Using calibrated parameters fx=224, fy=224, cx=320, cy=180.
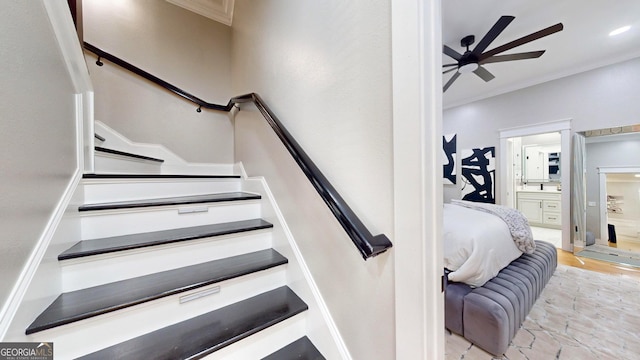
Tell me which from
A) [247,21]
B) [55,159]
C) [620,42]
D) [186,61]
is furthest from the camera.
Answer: [620,42]

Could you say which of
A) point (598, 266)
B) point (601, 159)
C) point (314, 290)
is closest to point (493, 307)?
point (314, 290)

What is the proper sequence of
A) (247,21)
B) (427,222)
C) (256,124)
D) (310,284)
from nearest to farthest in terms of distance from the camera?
(427,222) → (310,284) → (256,124) → (247,21)

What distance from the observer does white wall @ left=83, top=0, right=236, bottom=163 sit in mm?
2074

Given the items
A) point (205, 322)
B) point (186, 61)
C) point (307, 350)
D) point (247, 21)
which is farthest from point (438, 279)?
point (186, 61)

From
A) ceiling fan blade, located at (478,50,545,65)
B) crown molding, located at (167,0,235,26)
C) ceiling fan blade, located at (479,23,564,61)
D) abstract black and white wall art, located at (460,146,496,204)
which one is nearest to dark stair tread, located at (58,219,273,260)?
crown molding, located at (167,0,235,26)

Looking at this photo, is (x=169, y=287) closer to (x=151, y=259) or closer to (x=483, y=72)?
(x=151, y=259)

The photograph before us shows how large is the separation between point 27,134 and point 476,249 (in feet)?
8.33

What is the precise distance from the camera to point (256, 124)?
1863 mm

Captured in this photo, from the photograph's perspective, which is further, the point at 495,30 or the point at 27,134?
the point at 495,30

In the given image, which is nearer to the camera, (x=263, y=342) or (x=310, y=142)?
(x=263, y=342)

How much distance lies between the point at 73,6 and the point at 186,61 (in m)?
0.92

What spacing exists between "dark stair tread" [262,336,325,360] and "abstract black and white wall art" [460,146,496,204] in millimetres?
4751

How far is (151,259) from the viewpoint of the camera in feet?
3.67

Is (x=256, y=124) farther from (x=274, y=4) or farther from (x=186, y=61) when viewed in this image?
(x=186, y=61)
